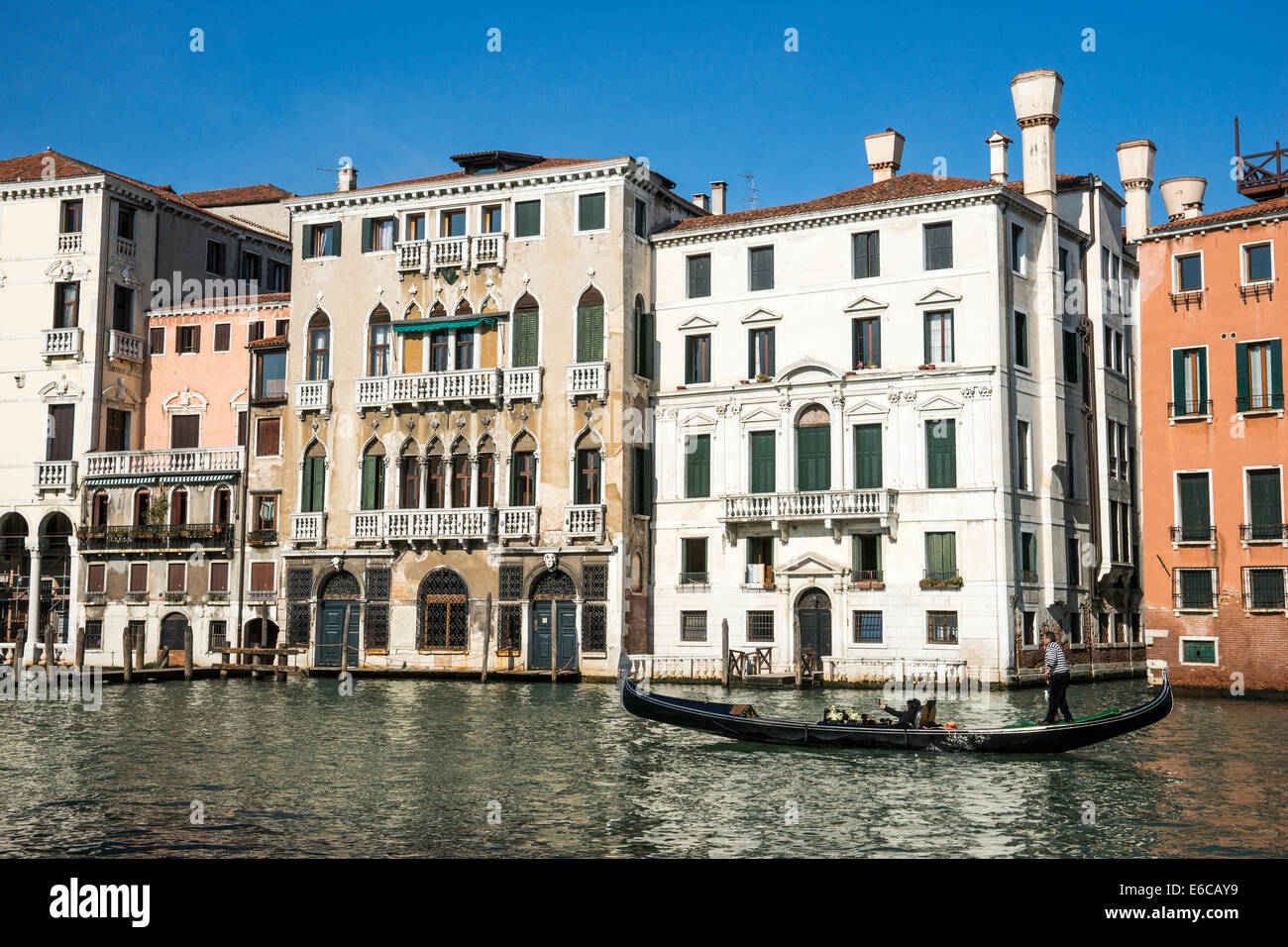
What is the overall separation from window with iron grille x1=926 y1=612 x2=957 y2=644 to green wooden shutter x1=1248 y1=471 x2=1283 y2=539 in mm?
6742

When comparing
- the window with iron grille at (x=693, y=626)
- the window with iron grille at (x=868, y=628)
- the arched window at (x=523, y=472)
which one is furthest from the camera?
the arched window at (x=523, y=472)

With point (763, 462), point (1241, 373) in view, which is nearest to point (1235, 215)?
point (1241, 373)

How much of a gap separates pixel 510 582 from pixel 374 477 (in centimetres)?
497

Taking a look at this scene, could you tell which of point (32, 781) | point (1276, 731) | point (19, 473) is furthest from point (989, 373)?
point (19, 473)

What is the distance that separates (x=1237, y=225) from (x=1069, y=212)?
8046 millimetres

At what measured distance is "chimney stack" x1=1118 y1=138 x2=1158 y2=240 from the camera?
35000 mm

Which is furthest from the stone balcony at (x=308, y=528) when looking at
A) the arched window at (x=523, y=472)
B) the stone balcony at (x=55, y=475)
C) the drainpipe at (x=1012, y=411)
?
the drainpipe at (x=1012, y=411)

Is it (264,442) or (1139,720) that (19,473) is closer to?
(264,442)

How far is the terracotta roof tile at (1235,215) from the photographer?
26844 millimetres

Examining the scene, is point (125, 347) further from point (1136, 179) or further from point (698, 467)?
point (1136, 179)

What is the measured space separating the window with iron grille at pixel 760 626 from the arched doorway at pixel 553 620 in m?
4.33

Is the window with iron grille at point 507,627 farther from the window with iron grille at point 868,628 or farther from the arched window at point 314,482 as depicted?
the window with iron grille at point 868,628

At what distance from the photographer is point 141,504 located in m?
38.0

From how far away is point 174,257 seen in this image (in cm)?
4031
